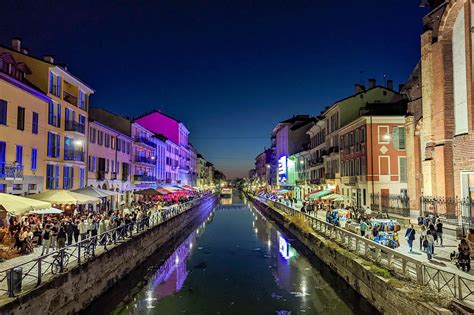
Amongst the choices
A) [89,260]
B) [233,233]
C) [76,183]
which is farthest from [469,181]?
[76,183]

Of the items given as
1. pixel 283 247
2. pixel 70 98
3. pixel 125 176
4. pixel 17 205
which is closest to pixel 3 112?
pixel 17 205

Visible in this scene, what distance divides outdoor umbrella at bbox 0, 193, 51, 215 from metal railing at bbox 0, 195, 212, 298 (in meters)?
2.07

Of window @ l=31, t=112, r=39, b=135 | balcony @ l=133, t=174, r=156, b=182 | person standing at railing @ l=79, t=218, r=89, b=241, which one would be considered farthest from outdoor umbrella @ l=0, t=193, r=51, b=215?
balcony @ l=133, t=174, r=156, b=182

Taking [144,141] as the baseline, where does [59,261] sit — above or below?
below

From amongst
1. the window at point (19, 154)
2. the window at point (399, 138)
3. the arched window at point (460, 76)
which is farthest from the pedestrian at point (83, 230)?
the window at point (399, 138)

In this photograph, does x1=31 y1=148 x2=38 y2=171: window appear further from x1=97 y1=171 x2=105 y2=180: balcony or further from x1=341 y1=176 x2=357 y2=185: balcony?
x1=341 y1=176 x2=357 y2=185: balcony

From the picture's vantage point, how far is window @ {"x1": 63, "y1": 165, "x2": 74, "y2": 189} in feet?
103

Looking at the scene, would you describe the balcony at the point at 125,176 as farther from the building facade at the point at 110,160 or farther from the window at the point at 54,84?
the window at the point at 54,84

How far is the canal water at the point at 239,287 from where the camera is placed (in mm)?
16172

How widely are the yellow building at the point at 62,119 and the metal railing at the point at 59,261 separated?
28.8 ft

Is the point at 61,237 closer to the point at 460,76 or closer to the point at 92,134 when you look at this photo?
the point at 92,134

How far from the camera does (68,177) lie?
3197 centimetres

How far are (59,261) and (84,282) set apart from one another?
2003mm

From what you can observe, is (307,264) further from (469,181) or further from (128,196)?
(128,196)
